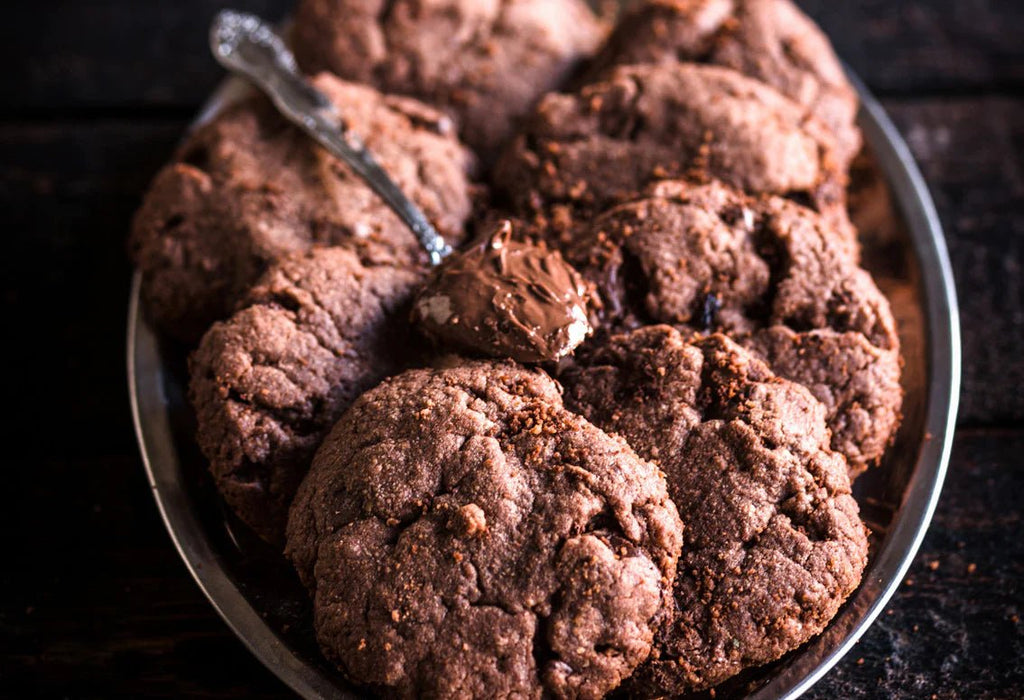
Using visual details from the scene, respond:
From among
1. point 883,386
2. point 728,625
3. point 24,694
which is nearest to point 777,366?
point 883,386

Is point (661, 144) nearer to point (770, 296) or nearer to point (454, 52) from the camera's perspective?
point (770, 296)

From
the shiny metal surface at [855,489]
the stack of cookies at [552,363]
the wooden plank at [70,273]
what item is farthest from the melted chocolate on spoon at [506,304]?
the wooden plank at [70,273]

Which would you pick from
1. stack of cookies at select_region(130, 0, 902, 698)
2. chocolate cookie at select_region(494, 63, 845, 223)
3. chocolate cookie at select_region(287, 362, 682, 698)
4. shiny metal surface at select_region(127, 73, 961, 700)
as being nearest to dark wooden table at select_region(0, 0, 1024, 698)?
shiny metal surface at select_region(127, 73, 961, 700)

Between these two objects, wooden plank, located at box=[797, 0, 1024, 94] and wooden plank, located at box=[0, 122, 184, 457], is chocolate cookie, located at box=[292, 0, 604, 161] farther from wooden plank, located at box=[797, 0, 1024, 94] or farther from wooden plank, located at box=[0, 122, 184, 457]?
wooden plank, located at box=[797, 0, 1024, 94]

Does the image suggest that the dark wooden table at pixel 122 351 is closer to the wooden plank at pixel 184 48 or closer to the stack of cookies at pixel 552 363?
the wooden plank at pixel 184 48

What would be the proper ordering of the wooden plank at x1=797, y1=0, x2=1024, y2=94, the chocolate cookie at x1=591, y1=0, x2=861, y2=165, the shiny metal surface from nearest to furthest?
the shiny metal surface
the chocolate cookie at x1=591, y1=0, x2=861, y2=165
the wooden plank at x1=797, y1=0, x2=1024, y2=94

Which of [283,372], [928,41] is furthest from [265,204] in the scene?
[928,41]
